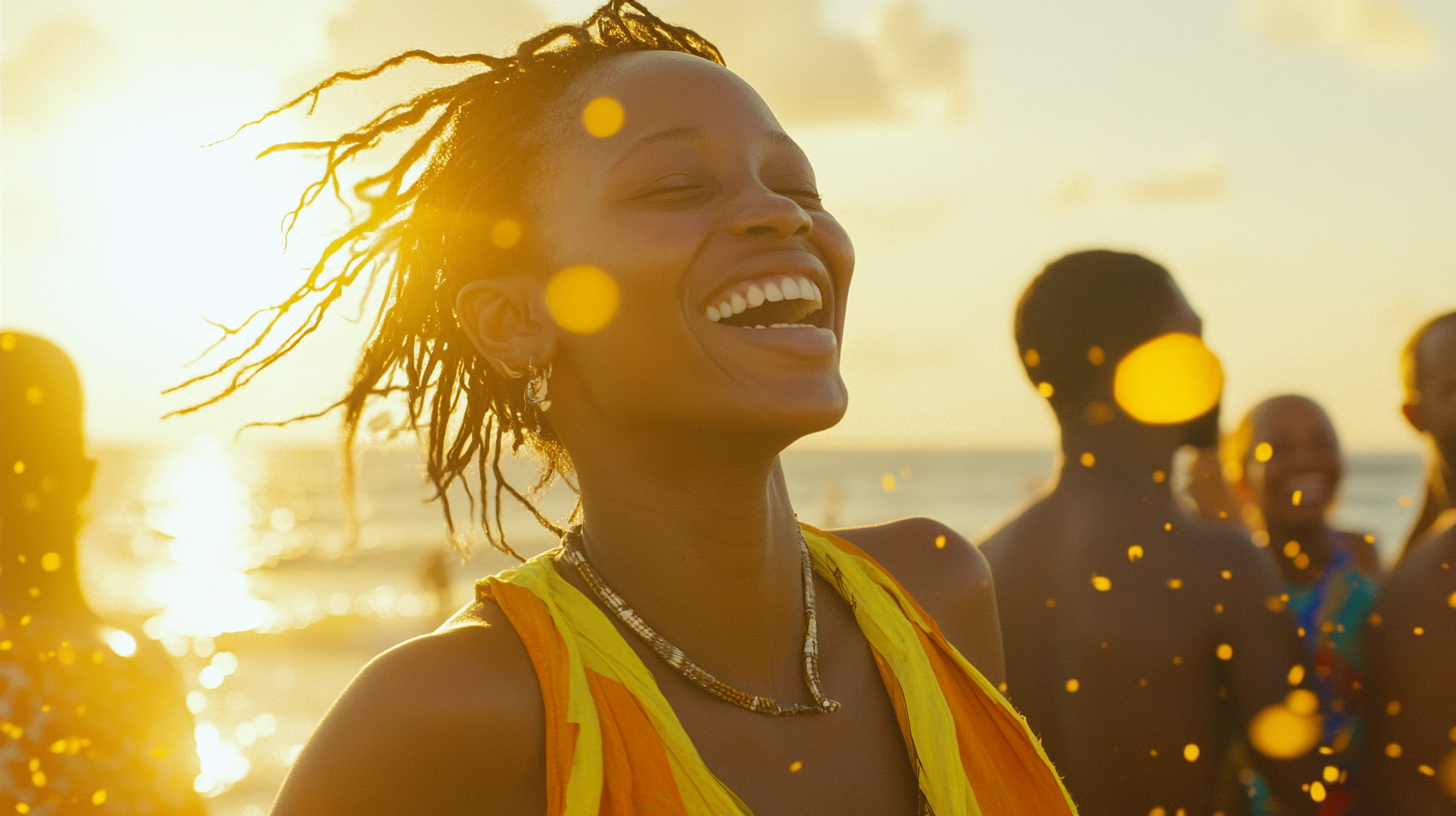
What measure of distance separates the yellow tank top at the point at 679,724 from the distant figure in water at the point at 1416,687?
1.69m

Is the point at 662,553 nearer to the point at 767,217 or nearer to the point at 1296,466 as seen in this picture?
the point at 767,217

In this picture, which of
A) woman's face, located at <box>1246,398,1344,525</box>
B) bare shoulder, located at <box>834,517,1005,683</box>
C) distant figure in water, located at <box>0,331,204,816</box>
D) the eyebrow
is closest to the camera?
the eyebrow

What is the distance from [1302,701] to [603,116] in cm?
254

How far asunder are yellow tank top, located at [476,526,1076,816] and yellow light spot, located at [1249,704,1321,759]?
129 centimetres

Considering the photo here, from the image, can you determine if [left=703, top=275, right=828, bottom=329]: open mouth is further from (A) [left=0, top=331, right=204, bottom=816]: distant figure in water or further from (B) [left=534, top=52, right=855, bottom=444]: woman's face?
(A) [left=0, top=331, right=204, bottom=816]: distant figure in water

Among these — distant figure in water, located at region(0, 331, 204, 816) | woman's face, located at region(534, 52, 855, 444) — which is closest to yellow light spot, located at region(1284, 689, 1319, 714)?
woman's face, located at region(534, 52, 855, 444)

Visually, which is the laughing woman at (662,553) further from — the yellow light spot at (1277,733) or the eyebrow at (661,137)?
the yellow light spot at (1277,733)

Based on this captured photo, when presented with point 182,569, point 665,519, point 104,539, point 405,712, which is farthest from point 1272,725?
point 104,539

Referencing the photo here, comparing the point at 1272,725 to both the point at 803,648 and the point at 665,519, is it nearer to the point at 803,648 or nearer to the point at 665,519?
the point at 803,648

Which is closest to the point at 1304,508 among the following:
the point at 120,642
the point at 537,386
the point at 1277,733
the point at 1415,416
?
the point at 1415,416

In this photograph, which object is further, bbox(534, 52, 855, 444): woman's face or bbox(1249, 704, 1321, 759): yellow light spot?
bbox(1249, 704, 1321, 759): yellow light spot

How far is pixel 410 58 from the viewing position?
2.76 m

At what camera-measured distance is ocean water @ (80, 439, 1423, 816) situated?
1588cm

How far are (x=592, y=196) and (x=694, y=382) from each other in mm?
437
